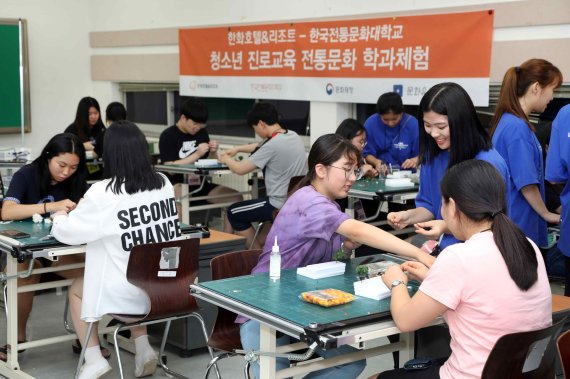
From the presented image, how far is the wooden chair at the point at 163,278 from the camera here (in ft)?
10.8

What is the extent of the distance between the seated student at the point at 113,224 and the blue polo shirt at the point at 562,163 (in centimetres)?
167

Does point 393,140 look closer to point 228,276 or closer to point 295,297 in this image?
point 228,276

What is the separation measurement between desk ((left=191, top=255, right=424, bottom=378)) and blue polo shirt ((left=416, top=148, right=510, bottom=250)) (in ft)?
1.38

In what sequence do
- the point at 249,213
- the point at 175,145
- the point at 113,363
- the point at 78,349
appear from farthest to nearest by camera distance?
the point at 175,145 → the point at 249,213 → the point at 78,349 → the point at 113,363

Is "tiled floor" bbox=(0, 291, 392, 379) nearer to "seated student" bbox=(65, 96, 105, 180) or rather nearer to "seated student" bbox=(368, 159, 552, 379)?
"seated student" bbox=(368, 159, 552, 379)

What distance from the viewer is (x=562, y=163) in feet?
11.3

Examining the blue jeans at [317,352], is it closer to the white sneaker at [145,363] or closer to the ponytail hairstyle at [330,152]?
the ponytail hairstyle at [330,152]

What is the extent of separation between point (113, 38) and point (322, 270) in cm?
650

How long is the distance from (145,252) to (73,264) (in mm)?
776

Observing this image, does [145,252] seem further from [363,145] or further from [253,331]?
[363,145]

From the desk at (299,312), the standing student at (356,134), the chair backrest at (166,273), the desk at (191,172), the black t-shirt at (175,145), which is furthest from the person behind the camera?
the black t-shirt at (175,145)

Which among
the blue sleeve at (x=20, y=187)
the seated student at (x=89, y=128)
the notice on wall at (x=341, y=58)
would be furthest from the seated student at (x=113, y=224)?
the seated student at (x=89, y=128)

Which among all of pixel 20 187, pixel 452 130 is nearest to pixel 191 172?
pixel 20 187

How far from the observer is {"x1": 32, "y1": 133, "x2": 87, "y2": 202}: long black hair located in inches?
155
